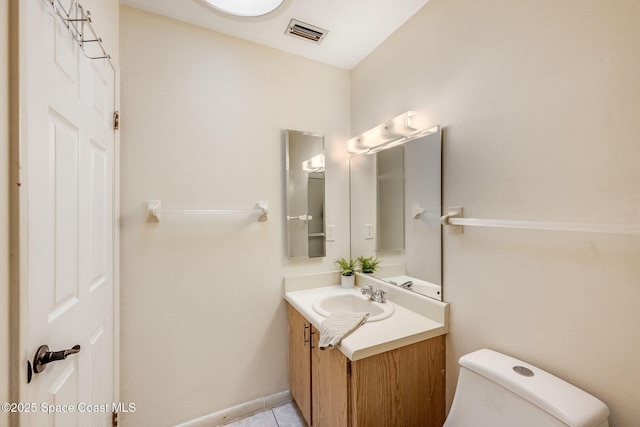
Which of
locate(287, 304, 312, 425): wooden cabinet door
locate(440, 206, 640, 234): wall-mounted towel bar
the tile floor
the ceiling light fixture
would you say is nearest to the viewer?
locate(440, 206, 640, 234): wall-mounted towel bar

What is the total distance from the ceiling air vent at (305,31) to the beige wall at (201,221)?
0.21m

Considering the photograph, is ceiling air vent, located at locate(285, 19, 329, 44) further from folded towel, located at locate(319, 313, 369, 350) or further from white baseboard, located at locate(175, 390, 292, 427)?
white baseboard, located at locate(175, 390, 292, 427)

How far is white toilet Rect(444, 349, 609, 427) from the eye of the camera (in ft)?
2.44

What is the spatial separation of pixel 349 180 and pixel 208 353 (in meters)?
1.54

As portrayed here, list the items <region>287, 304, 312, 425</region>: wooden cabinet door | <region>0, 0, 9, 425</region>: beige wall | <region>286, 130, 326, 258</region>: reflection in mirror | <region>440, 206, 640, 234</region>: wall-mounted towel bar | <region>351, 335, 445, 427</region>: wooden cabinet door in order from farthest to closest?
<region>286, 130, 326, 258</region>: reflection in mirror → <region>287, 304, 312, 425</region>: wooden cabinet door → <region>351, 335, 445, 427</region>: wooden cabinet door → <region>440, 206, 640, 234</region>: wall-mounted towel bar → <region>0, 0, 9, 425</region>: beige wall

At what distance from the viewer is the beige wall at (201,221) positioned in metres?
1.43

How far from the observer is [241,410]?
64.5 inches

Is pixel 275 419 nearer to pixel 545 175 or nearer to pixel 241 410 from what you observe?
pixel 241 410

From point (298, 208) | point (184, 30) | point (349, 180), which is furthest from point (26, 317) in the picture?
point (349, 180)

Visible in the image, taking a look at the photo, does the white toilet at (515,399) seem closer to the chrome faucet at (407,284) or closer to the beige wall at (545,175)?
the beige wall at (545,175)

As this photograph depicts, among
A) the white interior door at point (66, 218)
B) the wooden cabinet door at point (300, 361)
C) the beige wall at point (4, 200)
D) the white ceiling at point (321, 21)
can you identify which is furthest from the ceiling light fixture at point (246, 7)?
the wooden cabinet door at point (300, 361)

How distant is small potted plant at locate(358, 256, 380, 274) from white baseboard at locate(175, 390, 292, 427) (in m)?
1.01

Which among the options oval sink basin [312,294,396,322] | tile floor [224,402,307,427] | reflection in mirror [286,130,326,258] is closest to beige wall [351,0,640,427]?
oval sink basin [312,294,396,322]

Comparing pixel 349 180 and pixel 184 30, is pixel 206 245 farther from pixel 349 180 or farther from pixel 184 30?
pixel 184 30
